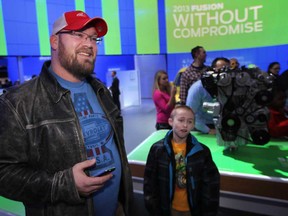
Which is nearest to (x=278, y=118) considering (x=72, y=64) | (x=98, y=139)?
(x=98, y=139)

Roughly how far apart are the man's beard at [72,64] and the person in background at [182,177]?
0.65m

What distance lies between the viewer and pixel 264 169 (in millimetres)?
1605

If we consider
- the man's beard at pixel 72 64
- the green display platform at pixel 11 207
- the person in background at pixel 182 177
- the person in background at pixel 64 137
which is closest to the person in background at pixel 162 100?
the person in background at pixel 182 177

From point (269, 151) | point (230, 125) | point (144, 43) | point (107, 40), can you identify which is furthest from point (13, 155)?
point (144, 43)

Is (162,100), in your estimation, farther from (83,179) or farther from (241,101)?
(83,179)

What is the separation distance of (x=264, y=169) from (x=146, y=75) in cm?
899

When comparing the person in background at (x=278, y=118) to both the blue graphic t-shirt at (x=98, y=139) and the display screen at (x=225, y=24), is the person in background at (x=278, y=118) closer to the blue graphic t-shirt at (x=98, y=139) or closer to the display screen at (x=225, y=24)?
the blue graphic t-shirt at (x=98, y=139)

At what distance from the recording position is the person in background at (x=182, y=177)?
1.37m

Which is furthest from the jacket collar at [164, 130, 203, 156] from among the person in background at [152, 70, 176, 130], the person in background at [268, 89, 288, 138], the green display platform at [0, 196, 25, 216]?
the person in background at [152, 70, 176, 130]

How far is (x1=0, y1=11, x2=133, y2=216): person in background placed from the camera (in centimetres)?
83

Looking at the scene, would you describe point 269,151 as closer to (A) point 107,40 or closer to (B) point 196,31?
(B) point 196,31

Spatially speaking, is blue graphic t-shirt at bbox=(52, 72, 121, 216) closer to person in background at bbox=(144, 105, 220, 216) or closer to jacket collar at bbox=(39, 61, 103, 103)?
jacket collar at bbox=(39, 61, 103, 103)

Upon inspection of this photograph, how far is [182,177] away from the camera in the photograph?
1398mm

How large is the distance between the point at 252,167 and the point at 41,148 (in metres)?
1.33
